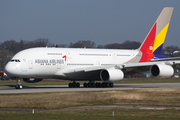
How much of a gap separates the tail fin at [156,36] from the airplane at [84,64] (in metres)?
0.14

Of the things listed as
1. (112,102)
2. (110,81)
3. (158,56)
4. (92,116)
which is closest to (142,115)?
(92,116)

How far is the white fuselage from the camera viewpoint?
34688 mm

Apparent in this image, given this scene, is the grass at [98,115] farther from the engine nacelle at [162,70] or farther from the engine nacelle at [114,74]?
the engine nacelle at [162,70]

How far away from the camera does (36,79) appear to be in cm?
4003

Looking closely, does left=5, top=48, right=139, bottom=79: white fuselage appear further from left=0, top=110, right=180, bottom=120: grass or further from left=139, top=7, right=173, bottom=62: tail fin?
left=0, top=110, right=180, bottom=120: grass

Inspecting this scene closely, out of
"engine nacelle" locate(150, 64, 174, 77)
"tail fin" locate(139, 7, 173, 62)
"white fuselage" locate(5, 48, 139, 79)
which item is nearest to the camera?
"white fuselage" locate(5, 48, 139, 79)

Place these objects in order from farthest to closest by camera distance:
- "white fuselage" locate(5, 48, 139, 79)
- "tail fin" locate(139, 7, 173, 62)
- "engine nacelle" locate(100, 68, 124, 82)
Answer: "tail fin" locate(139, 7, 173, 62) < "engine nacelle" locate(100, 68, 124, 82) < "white fuselage" locate(5, 48, 139, 79)

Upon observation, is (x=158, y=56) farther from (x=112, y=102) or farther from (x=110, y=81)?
(x=112, y=102)

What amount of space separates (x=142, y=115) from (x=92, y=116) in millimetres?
2497

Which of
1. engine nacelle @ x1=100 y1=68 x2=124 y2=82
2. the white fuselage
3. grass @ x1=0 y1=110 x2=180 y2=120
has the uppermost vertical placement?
the white fuselage

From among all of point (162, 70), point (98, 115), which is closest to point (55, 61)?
point (162, 70)

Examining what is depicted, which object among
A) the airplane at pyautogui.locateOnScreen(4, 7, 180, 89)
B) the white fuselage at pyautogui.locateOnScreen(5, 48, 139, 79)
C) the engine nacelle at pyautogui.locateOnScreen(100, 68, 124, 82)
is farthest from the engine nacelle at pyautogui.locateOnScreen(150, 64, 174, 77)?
the white fuselage at pyautogui.locateOnScreen(5, 48, 139, 79)

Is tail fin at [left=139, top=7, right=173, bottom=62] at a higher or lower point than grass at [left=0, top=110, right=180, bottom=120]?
higher

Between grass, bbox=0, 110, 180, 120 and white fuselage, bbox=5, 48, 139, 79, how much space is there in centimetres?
1807
